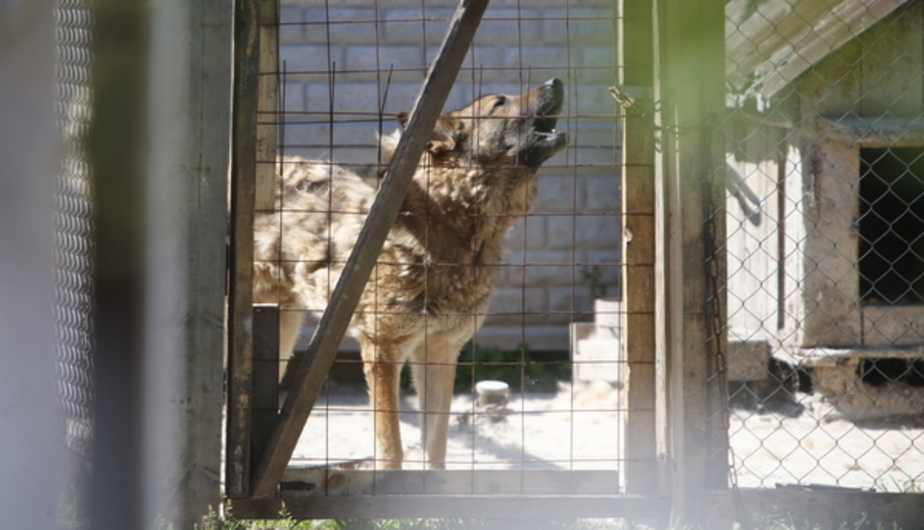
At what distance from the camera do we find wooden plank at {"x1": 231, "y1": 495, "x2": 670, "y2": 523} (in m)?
3.06

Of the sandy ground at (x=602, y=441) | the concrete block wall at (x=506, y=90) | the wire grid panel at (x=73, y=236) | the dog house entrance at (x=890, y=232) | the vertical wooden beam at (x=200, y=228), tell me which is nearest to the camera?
the wire grid panel at (x=73, y=236)

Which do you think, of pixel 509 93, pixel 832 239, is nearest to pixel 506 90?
pixel 509 93

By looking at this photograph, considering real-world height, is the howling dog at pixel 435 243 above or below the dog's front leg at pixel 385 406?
above

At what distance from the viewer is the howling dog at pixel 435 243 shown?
415cm

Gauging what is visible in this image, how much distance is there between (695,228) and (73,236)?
7.43ft

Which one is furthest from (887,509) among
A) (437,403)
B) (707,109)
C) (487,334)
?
(487,334)

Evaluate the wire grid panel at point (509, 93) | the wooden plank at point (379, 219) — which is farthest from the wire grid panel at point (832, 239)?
the wooden plank at point (379, 219)

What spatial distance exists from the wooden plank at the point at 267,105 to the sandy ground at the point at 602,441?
187 centimetres

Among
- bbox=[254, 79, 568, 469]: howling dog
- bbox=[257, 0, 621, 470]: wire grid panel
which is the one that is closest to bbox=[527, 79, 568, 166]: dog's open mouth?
bbox=[254, 79, 568, 469]: howling dog

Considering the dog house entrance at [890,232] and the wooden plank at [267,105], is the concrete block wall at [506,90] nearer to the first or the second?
the dog house entrance at [890,232]

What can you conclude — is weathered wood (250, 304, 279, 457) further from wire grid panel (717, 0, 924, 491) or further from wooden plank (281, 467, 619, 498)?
wire grid panel (717, 0, 924, 491)

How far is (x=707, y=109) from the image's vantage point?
9.44 feet

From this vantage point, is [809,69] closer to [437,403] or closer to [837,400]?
[837,400]

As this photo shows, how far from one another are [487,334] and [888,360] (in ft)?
12.8
